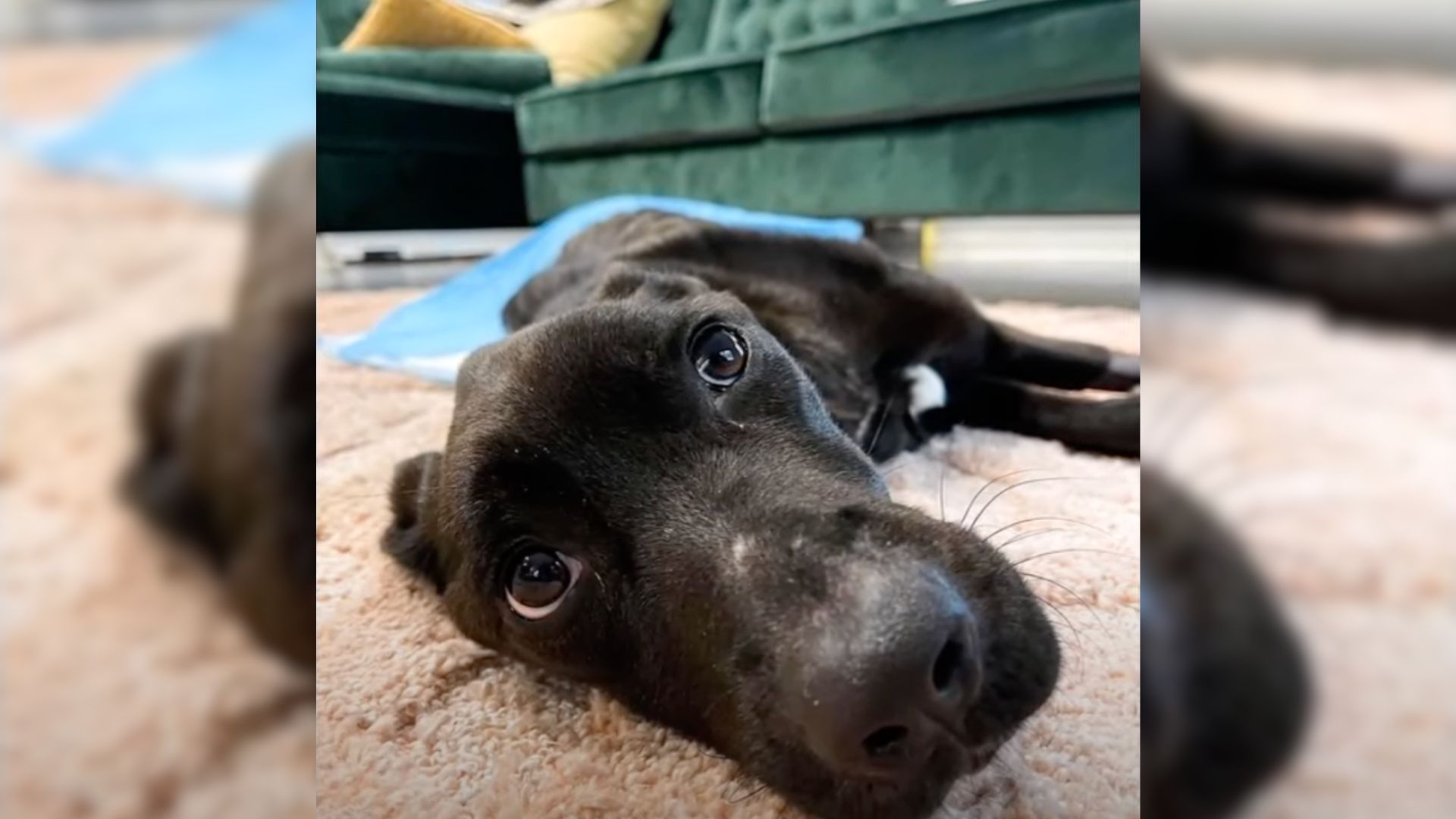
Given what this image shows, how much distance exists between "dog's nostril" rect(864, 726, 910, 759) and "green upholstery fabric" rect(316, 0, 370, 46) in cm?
54

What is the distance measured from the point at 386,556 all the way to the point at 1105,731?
0.82 metres

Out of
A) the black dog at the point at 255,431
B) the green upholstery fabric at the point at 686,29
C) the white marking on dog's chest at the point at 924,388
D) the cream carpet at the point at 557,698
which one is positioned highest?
the green upholstery fabric at the point at 686,29

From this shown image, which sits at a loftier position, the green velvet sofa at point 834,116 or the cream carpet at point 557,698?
the green velvet sofa at point 834,116

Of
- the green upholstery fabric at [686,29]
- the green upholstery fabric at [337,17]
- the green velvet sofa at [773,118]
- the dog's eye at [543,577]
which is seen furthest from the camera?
the green upholstery fabric at [686,29]

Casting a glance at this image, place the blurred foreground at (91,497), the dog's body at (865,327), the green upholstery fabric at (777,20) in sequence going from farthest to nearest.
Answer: the green upholstery fabric at (777,20) → the dog's body at (865,327) → the blurred foreground at (91,497)

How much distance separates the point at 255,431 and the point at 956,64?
1189 millimetres

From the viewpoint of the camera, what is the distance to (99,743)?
0.30 m

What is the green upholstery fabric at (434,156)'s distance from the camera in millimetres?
1052

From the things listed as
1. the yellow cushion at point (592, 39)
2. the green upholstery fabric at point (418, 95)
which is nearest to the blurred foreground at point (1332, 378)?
the green upholstery fabric at point (418, 95)

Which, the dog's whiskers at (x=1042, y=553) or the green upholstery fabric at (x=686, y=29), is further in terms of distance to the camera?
the green upholstery fabric at (x=686, y=29)

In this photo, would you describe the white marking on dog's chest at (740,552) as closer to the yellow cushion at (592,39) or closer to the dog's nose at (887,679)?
the dog's nose at (887,679)

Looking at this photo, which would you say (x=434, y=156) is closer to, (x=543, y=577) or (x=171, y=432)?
(x=543, y=577)

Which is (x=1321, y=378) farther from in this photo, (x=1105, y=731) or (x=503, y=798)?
(x=503, y=798)

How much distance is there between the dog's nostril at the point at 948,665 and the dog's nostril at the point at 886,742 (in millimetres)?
38
